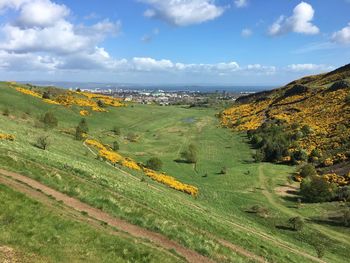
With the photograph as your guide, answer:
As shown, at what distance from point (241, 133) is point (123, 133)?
3817cm

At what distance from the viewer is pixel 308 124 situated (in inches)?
4744

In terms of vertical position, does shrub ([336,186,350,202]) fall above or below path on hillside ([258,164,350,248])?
above

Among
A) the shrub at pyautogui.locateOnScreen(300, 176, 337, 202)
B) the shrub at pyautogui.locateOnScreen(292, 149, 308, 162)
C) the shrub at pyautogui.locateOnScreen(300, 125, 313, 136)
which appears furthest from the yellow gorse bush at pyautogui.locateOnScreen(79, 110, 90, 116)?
the shrub at pyautogui.locateOnScreen(300, 176, 337, 202)

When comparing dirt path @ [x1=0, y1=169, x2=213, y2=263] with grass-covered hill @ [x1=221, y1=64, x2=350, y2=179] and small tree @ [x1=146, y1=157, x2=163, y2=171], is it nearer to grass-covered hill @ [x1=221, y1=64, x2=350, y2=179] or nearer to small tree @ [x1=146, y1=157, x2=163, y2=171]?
small tree @ [x1=146, y1=157, x2=163, y2=171]

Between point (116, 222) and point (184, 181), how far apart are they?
47685 millimetres

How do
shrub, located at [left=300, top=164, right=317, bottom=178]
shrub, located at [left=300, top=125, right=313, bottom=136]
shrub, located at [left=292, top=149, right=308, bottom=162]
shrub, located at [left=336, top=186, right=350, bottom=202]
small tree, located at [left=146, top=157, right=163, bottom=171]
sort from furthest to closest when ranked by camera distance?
shrub, located at [left=300, top=125, right=313, bottom=136] → shrub, located at [left=292, top=149, right=308, bottom=162] → shrub, located at [left=300, top=164, right=317, bottom=178] → small tree, located at [left=146, top=157, right=163, bottom=171] → shrub, located at [left=336, top=186, right=350, bottom=202]

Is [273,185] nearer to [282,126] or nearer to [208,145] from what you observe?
[208,145]

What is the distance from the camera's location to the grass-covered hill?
301 feet

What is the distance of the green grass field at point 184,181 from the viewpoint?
29172mm

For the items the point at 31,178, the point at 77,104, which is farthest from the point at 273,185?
the point at 77,104

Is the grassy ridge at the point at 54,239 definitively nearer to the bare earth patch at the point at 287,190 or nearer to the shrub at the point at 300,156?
the bare earth patch at the point at 287,190

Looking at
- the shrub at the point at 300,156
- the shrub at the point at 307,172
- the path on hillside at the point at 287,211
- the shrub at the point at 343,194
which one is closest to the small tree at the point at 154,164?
the path on hillside at the point at 287,211

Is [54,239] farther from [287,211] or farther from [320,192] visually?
[320,192]

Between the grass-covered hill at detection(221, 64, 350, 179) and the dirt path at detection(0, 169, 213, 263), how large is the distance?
5577cm
